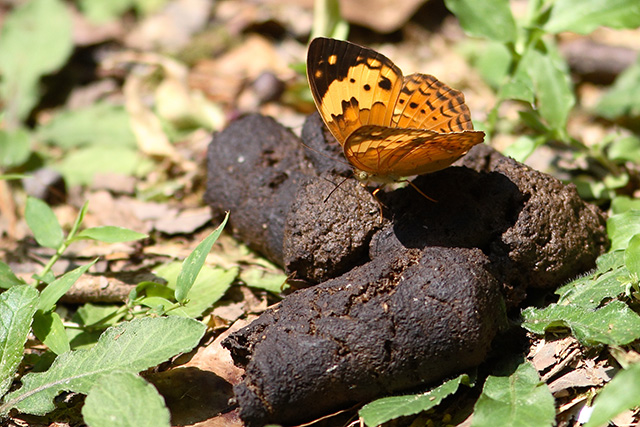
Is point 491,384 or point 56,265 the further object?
point 56,265

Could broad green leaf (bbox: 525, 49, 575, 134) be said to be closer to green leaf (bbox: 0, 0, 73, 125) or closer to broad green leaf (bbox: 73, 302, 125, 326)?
broad green leaf (bbox: 73, 302, 125, 326)

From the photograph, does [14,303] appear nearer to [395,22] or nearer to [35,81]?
[35,81]

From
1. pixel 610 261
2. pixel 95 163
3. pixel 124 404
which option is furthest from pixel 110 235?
pixel 610 261

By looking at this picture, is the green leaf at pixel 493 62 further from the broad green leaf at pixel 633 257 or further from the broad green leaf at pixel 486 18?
the broad green leaf at pixel 633 257

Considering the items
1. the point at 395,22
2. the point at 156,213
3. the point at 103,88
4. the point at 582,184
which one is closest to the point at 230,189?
the point at 156,213


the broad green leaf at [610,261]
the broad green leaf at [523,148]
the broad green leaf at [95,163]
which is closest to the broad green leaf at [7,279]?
the broad green leaf at [95,163]

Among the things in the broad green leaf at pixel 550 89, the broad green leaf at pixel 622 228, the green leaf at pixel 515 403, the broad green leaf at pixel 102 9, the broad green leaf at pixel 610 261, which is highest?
the broad green leaf at pixel 550 89

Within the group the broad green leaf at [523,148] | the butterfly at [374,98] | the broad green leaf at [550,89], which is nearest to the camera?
the butterfly at [374,98]
